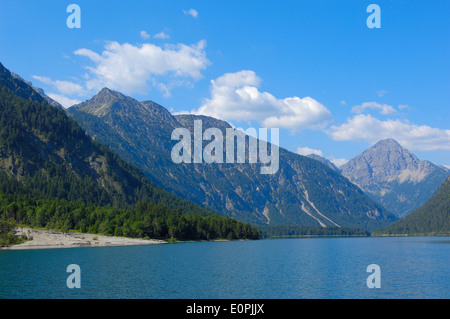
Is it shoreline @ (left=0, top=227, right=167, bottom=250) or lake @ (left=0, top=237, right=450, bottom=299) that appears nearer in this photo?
lake @ (left=0, top=237, right=450, bottom=299)

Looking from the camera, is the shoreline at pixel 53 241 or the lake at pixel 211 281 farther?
the shoreline at pixel 53 241

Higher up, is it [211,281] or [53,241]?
[211,281]

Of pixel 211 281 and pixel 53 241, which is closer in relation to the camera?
pixel 211 281

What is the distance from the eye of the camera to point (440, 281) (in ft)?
282

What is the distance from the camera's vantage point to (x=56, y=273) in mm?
89062
